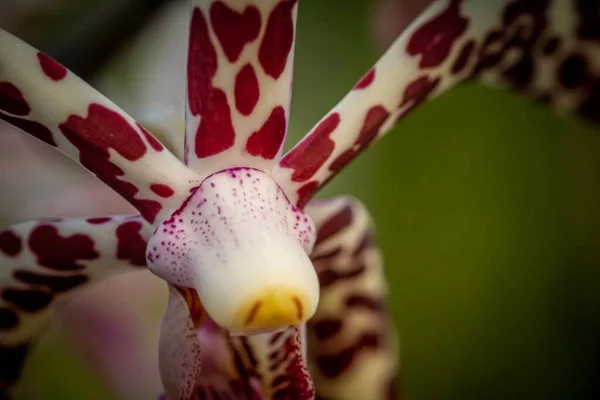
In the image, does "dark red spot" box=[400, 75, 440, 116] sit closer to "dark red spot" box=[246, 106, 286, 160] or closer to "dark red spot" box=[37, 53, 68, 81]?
"dark red spot" box=[246, 106, 286, 160]

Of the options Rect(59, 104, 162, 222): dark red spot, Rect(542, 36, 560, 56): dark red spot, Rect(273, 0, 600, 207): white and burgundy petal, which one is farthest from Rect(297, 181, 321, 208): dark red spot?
Rect(542, 36, 560, 56): dark red spot

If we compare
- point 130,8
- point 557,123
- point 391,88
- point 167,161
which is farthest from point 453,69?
point 557,123

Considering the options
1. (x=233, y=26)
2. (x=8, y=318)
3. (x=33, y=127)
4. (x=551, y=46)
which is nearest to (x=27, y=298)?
(x=8, y=318)

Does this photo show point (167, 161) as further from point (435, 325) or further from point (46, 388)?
point (435, 325)

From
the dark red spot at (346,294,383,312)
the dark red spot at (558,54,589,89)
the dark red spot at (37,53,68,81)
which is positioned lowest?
the dark red spot at (346,294,383,312)

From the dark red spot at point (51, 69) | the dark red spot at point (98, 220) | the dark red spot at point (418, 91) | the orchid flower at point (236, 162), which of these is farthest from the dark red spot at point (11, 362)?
the dark red spot at point (418, 91)
